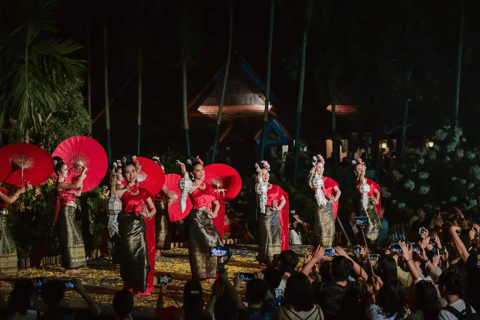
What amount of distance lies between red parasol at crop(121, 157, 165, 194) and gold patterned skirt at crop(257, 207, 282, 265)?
232 centimetres

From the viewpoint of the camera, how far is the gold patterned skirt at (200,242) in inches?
372

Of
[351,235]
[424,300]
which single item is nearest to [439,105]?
[351,235]

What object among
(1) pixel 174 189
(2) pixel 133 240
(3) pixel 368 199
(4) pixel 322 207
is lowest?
(2) pixel 133 240

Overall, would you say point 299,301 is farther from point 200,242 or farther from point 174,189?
point 174,189

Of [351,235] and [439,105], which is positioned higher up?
[439,105]

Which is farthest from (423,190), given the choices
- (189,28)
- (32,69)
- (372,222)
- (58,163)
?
(32,69)

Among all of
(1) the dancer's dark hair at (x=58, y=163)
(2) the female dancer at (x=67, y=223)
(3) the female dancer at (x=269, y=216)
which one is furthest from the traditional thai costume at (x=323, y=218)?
(1) the dancer's dark hair at (x=58, y=163)

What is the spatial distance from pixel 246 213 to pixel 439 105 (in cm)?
1102

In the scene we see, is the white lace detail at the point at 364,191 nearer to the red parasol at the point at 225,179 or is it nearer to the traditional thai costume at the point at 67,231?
the red parasol at the point at 225,179

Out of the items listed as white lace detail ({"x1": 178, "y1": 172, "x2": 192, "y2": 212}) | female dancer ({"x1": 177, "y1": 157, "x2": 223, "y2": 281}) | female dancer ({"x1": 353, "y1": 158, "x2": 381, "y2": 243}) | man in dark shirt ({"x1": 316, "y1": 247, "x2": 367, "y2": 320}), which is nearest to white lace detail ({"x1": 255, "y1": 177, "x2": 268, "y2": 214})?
female dancer ({"x1": 177, "y1": 157, "x2": 223, "y2": 281})

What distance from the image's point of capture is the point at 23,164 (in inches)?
381

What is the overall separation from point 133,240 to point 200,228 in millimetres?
1420

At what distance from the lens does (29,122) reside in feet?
34.2

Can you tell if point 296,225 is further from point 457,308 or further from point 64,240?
point 457,308
